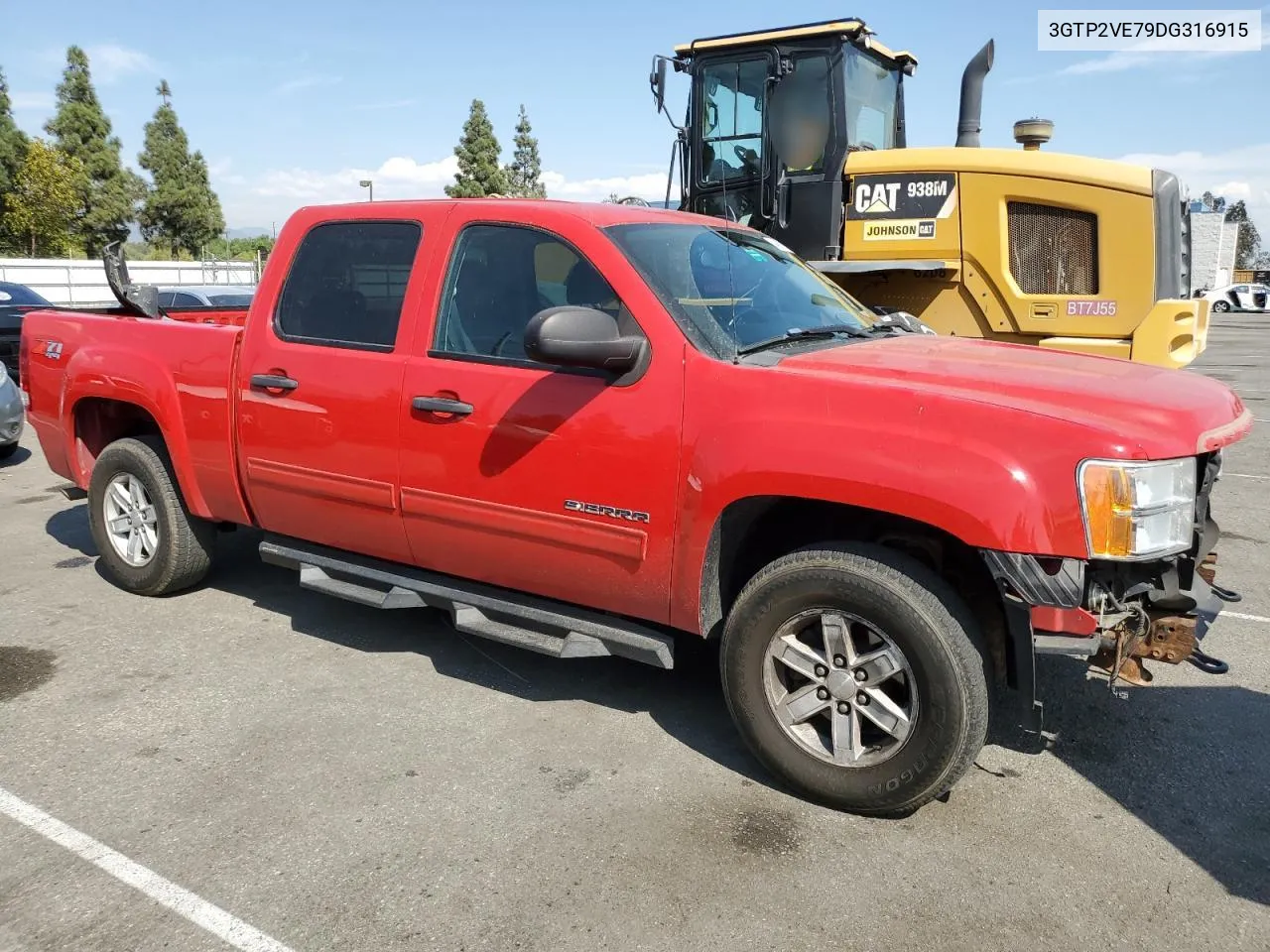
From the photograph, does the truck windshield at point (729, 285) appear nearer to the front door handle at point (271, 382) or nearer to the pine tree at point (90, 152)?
the front door handle at point (271, 382)

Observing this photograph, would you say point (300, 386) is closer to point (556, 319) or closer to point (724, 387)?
point (556, 319)

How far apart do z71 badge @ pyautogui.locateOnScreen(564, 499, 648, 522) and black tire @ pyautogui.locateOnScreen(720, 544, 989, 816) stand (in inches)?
18.3

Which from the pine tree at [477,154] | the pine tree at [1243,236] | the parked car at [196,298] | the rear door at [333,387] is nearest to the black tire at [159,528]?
the rear door at [333,387]

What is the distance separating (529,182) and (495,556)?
203 feet

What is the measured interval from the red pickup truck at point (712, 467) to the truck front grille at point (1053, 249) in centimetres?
334

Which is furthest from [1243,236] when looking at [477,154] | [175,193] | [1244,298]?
[175,193]

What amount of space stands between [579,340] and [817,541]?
1.06 metres

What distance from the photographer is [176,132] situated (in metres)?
51.5

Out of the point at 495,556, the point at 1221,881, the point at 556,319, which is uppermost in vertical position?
the point at 556,319

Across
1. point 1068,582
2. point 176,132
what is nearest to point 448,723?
point 1068,582

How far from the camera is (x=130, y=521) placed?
5.54 meters

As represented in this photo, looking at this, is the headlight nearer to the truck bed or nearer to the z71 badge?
the z71 badge

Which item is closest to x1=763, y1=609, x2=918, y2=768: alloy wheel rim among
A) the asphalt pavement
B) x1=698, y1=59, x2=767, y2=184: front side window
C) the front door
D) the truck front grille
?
the asphalt pavement

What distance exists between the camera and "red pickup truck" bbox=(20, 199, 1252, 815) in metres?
3.02
